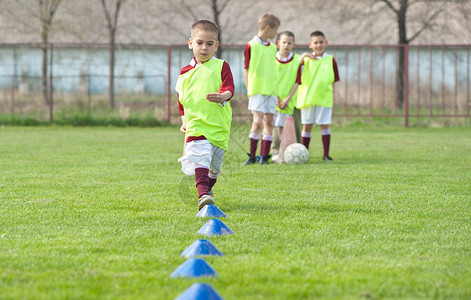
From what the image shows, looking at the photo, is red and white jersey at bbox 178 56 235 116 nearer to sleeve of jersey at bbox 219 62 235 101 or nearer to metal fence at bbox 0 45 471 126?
sleeve of jersey at bbox 219 62 235 101

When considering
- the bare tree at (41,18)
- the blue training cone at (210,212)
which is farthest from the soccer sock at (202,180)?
the bare tree at (41,18)

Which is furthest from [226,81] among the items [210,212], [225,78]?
[210,212]

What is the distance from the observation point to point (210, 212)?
470 centimetres

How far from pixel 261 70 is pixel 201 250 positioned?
5566 mm

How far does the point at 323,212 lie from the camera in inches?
197

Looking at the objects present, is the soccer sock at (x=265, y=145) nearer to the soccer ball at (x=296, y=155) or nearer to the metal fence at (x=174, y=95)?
the soccer ball at (x=296, y=155)

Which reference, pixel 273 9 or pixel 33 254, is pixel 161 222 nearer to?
pixel 33 254

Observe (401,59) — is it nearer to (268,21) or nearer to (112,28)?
(112,28)

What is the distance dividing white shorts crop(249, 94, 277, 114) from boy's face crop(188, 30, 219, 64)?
3.66 metres

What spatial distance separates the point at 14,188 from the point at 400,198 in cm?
373

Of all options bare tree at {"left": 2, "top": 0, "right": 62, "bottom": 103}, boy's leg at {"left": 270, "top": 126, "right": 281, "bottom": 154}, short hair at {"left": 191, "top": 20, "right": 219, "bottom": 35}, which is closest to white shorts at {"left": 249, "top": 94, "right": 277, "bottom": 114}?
boy's leg at {"left": 270, "top": 126, "right": 281, "bottom": 154}

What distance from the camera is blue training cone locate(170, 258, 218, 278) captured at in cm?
308

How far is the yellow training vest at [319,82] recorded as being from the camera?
933 cm

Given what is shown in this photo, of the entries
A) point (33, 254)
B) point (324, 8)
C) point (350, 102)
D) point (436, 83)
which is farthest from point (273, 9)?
point (33, 254)
